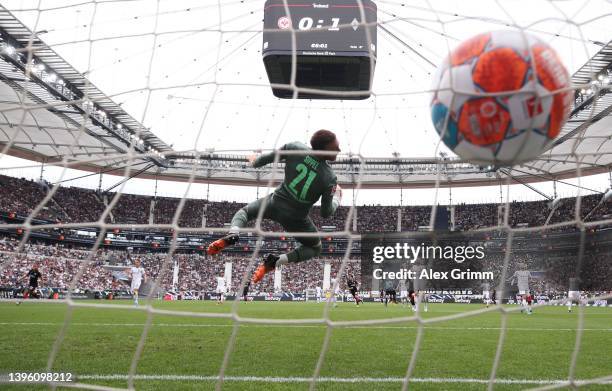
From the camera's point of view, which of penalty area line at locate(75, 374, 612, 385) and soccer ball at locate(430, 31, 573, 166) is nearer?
soccer ball at locate(430, 31, 573, 166)

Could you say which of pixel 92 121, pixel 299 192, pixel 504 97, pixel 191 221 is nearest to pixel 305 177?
pixel 299 192

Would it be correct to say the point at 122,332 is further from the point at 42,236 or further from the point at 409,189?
the point at 409,189

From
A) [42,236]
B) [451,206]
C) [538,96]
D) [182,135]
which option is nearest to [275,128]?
[182,135]

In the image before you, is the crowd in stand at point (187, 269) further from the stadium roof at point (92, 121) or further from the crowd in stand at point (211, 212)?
the stadium roof at point (92, 121)

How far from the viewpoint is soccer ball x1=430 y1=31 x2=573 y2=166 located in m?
2.79

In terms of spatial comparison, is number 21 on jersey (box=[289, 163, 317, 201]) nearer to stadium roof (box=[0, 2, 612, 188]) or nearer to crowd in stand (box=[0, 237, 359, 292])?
stadium roof (box=[0, 2, 612, 188])

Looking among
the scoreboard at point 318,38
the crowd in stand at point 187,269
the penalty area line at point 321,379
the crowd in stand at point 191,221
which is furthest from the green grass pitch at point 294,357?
the crowd in stand at point 187,269

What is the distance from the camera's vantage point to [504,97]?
278 cm

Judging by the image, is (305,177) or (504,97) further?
(305,177)

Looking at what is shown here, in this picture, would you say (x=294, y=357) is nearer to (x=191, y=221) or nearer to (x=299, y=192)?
(x=299, y=192)

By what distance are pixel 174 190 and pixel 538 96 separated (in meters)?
41.3

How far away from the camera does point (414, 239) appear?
2892 centimetres

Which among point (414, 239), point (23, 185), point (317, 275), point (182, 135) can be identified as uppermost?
point (182, 135)

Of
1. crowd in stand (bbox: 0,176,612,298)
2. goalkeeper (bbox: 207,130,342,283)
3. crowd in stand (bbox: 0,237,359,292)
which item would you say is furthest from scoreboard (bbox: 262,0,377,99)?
crowd in stand (bbox: 0,237,359,292)
